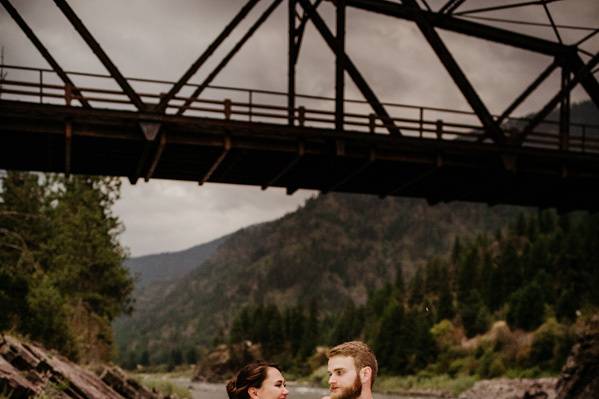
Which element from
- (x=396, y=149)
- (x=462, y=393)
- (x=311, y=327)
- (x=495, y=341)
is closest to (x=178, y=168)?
(x=396, y=149)

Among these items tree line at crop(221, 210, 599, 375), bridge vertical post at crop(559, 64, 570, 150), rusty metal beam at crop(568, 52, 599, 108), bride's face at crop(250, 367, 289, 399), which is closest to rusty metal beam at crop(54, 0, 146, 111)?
bridge vertical post at crop(559, 64, 570, 150)

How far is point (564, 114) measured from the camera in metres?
30.7

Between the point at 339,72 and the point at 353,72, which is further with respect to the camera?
the point at 339,72

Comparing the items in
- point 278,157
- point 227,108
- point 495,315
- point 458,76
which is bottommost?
point 278,157

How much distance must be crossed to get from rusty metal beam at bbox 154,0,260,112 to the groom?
61.6 ft

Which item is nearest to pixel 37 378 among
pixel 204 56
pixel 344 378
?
pixel 204 56

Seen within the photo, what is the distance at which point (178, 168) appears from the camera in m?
29.2

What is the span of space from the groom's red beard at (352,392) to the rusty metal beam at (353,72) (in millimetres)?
20076

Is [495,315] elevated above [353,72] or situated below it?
above

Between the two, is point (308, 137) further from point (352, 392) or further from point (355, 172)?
point (352, 392)

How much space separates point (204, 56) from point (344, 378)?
19.4 m

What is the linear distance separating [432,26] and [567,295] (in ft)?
375

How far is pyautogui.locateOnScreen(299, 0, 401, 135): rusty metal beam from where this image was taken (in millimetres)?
26672

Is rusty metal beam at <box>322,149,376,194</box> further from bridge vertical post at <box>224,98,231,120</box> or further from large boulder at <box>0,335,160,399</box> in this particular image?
large boulder at <box>0,335,160,399</box>
